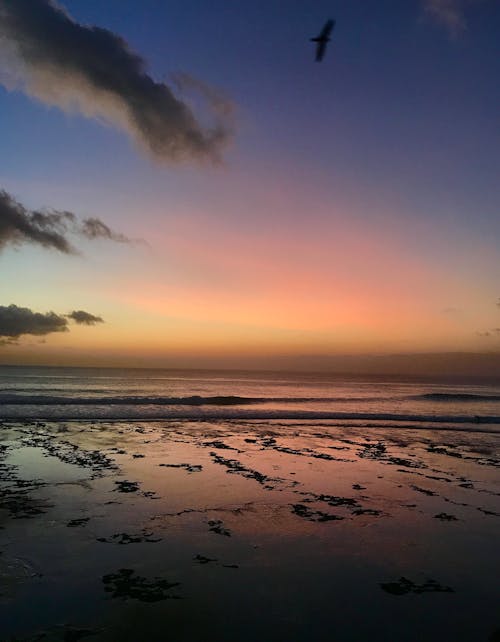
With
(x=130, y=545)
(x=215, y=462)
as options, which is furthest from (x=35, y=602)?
(x=215, y=462)

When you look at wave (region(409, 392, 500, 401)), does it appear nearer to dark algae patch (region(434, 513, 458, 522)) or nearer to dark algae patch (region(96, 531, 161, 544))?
dark algae patch (region(434, 513, 458, 522))

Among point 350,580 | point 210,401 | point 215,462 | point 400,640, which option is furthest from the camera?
point 210,401

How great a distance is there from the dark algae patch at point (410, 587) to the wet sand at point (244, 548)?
3cm

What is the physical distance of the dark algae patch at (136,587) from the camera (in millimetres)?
5969

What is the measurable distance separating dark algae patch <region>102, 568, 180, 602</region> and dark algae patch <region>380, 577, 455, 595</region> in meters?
3.03

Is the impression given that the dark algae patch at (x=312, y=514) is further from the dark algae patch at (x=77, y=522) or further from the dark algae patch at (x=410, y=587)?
the dark algae patch at (x=77, y=522)

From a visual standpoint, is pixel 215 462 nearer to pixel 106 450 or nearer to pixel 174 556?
pixel 106 450

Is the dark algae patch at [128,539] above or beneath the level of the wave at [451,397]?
above

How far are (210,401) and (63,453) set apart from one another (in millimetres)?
32095

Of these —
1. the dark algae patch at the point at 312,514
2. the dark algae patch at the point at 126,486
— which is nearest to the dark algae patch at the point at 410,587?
the dark algae patch at the point at 312,514

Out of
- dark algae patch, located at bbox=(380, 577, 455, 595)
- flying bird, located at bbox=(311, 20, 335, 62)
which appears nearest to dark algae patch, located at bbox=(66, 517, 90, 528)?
dark algae patch, located at bbox=(380, 577, 455, 595)

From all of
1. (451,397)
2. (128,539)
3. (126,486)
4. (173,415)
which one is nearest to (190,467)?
(126,486)

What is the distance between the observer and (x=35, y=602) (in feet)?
18.7

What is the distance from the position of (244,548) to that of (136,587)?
7.11 feet
